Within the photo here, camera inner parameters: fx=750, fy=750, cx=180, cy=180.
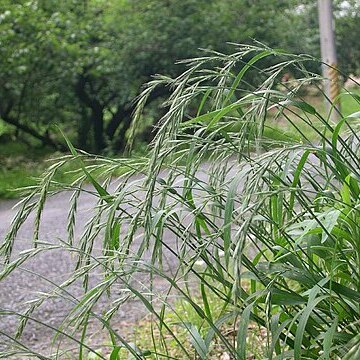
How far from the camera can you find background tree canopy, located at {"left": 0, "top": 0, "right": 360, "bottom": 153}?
30.3ft

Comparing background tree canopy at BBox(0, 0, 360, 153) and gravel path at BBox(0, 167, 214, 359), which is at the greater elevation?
background tree canopy at BBox(0, 0, 360, 153)

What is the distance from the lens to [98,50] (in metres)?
9.63

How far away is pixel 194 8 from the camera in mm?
10281

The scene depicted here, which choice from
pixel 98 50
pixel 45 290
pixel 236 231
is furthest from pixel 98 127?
pixel 236 231

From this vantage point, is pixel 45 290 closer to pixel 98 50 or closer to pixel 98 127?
pixel 98 50

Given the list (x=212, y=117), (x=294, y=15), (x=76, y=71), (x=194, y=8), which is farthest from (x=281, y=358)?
(x=294, y=15)

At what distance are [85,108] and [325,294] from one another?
30.4ft

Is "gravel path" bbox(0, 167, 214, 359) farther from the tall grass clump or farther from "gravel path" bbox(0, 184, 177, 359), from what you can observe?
the tall grass clump

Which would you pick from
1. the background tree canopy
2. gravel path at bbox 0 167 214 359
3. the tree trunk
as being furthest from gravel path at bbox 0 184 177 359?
the tree trunk

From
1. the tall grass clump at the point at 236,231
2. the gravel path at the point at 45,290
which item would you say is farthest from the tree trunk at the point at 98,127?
the tall grass clump at the point at 236,231

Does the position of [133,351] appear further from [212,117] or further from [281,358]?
[212,117]

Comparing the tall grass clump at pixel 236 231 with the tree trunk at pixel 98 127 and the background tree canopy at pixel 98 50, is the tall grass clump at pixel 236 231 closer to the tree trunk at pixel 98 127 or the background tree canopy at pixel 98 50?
the background tree canopy at pixel 98 50

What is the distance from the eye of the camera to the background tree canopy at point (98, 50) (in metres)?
9.25

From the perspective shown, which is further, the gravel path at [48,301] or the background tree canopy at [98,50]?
the background tree canopy at [98,50]
